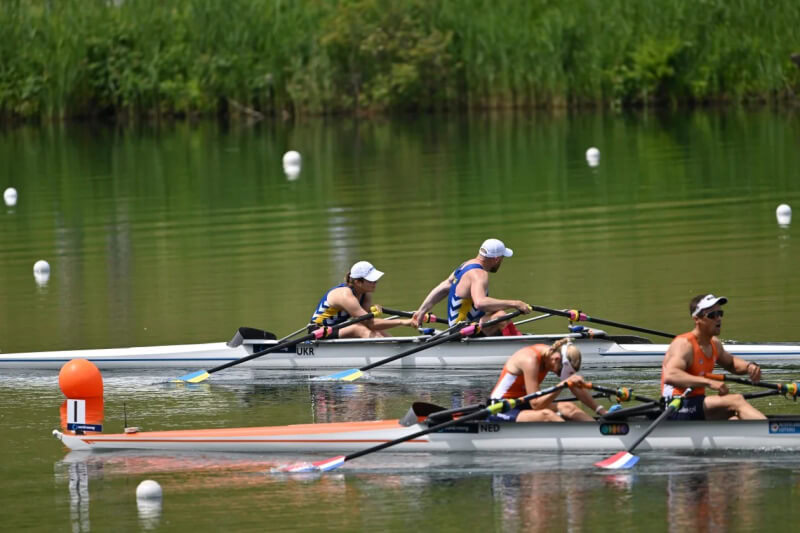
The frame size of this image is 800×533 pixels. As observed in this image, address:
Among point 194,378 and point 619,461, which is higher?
point 194,378

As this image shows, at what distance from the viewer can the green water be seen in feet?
37.7

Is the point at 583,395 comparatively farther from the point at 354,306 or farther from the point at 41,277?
the point at 41,277

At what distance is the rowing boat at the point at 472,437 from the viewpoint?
39.9 ft

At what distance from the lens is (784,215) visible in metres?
25.2

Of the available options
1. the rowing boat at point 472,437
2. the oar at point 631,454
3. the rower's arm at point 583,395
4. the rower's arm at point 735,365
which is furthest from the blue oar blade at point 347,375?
Result: the rower's arm at point 735,365

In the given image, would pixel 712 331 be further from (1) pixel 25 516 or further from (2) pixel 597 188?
(2) pixel 597 188

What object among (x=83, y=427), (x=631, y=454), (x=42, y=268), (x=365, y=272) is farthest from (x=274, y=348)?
(x=42, y=268)

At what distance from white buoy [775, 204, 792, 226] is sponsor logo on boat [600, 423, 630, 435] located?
13.5 m

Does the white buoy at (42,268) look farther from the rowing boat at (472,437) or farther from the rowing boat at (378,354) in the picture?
the rowing boat at (472,437)

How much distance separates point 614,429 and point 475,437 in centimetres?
113

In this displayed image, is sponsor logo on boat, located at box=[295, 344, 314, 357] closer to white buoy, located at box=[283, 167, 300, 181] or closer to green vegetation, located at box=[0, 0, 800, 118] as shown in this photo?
white buoy, located at box=[283, 167, 300, 181]

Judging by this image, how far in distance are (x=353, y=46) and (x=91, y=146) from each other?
30.8 ft

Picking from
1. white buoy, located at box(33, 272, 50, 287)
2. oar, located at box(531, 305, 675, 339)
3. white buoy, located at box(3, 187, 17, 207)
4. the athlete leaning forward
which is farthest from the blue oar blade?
white buoy, located at box(3, 187, 17, 207)

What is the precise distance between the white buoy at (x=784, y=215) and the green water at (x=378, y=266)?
0.72ft
